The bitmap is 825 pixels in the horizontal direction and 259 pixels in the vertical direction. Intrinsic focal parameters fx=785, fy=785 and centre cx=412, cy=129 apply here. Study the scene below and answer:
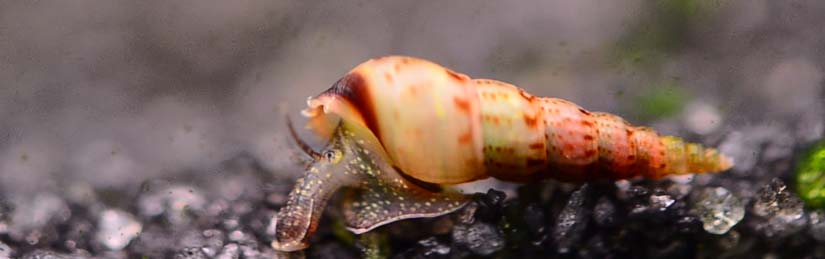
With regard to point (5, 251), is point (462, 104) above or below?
above

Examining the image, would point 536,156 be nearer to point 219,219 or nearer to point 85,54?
point 219,219

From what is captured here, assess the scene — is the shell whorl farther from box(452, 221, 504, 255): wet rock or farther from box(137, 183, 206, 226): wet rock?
box(137, 183, 206, 226): wet rock

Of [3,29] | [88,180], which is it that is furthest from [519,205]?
[3,29]

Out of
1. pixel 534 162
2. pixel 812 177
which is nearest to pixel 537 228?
pixel 534 162

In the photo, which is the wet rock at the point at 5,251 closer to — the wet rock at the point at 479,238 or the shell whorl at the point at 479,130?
the shell whorl at the point at 479,130

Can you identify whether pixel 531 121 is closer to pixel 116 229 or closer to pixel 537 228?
pixel 537 228
